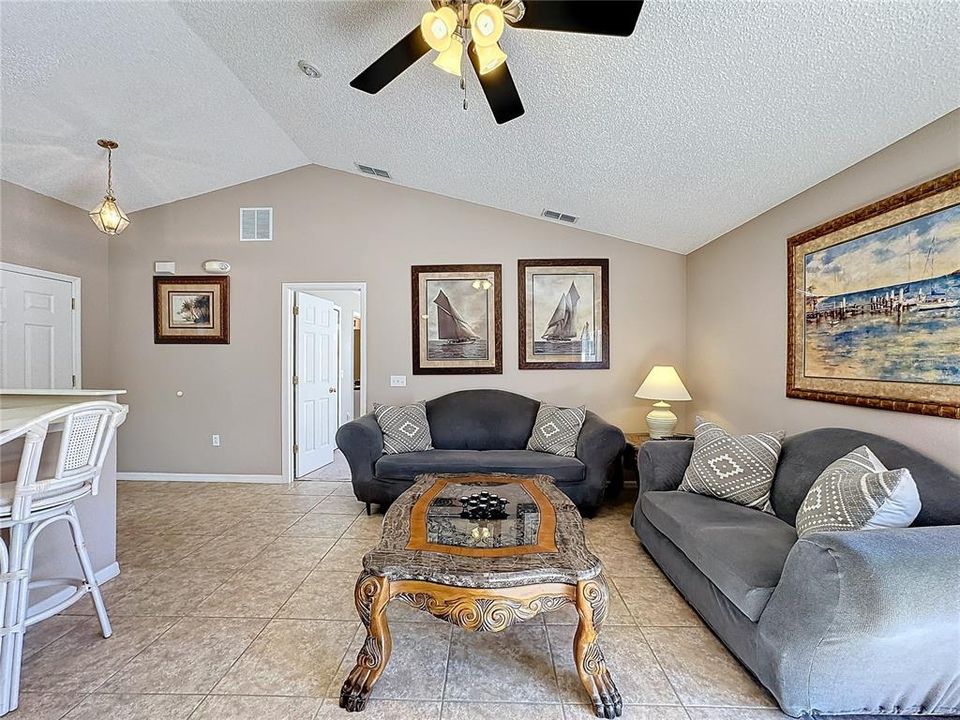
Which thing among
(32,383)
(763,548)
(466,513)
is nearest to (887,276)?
(763,548)

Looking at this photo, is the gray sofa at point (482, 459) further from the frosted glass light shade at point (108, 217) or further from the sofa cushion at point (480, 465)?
the frosted glass light shade at point (108, 217)

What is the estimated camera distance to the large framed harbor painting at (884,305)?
74.0 inches

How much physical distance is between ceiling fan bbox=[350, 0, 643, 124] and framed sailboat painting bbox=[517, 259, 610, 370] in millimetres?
2669


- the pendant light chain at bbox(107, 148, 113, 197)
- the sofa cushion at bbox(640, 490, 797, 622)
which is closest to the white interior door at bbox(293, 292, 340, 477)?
the pendant light chain at bbox(107, 148, 113, 197)

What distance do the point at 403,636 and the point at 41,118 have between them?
419 centimetres

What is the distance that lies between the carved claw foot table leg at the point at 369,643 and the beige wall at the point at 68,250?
4388mm

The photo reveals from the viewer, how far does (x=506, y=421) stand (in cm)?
419

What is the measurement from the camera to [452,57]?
70.0 inches

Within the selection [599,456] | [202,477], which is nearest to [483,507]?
[599,456]

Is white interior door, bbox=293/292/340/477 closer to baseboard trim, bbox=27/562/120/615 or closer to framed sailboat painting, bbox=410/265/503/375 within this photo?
framed sailboat painting, bbox=410/265/503/375

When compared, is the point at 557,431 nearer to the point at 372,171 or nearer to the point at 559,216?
the point at 559,216

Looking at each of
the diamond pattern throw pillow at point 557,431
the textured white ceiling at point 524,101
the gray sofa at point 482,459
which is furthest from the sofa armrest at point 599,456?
the textured white ceiling at point 524,101

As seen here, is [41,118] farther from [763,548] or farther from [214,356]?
[763,548]

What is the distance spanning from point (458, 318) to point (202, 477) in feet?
10.3
